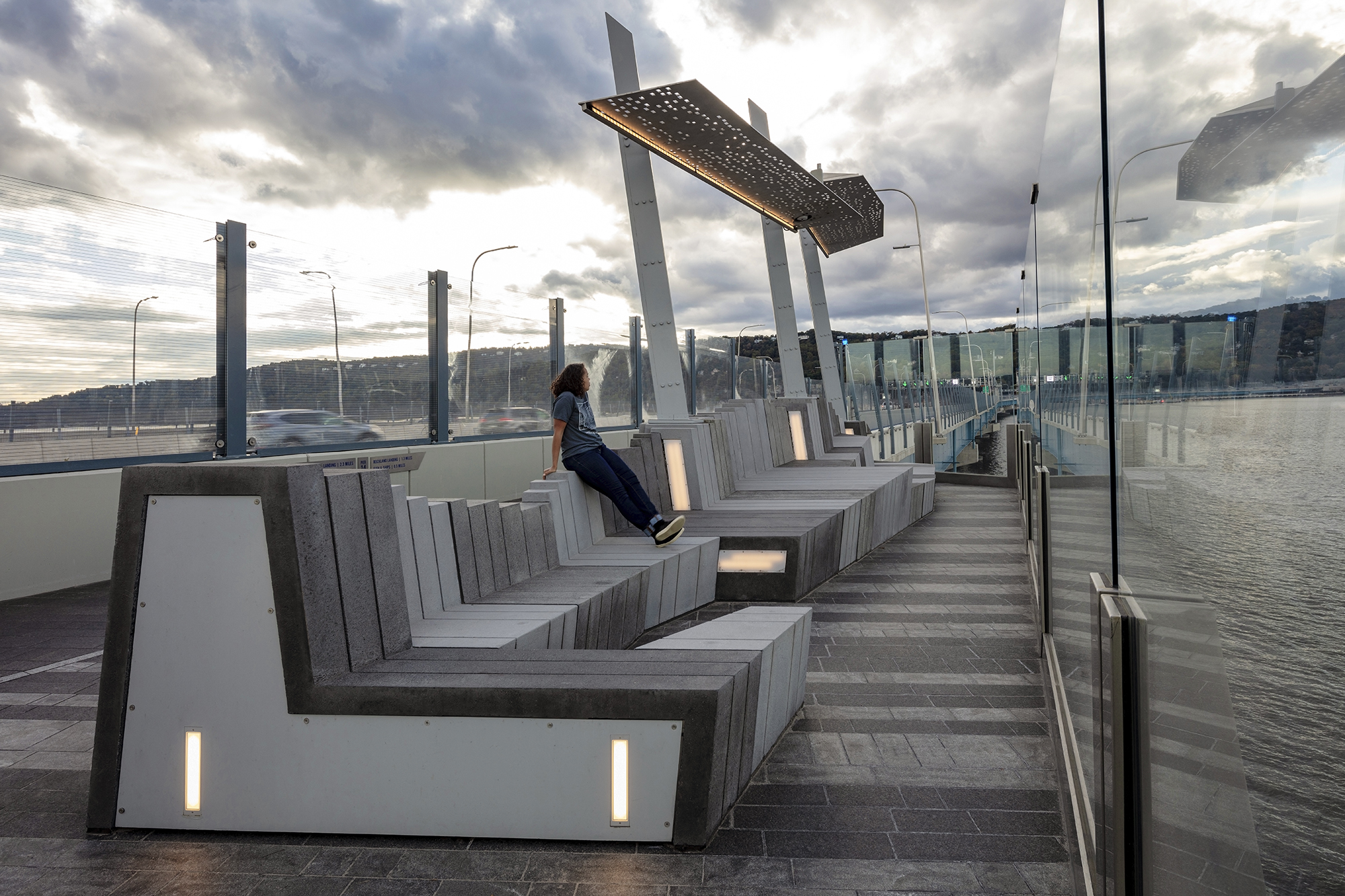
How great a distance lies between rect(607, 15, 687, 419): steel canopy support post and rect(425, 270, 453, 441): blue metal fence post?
4.20 m

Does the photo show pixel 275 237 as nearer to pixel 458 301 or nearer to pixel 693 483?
pixel 458 301

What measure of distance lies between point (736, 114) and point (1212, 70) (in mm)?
6774

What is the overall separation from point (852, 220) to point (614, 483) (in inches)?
353

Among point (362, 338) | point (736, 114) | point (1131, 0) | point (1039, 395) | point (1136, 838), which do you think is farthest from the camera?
point (362, 338)

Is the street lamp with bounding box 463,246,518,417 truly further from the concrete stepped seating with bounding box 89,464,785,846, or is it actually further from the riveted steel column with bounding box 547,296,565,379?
the concrete stepped seating with bounding box 89,464,785,846

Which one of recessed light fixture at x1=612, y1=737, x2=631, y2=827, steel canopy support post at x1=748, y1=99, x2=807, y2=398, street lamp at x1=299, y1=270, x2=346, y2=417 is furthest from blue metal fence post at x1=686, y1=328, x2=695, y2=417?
recessed light fixture at x1=612, y1=737, x2=631, y2=827

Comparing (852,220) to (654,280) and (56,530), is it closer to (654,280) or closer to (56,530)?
(654,280)

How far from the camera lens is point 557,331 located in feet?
48.1

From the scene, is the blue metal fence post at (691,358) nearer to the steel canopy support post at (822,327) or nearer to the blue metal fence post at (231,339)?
the steel canopy support post at (822,327)

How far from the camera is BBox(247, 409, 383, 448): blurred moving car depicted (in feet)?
29.1

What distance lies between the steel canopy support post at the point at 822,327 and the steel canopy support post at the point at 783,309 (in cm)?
143

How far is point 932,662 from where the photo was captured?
184 inches

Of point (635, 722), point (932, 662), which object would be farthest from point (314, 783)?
point (932, 662)

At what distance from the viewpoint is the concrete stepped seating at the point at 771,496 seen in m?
6.39
